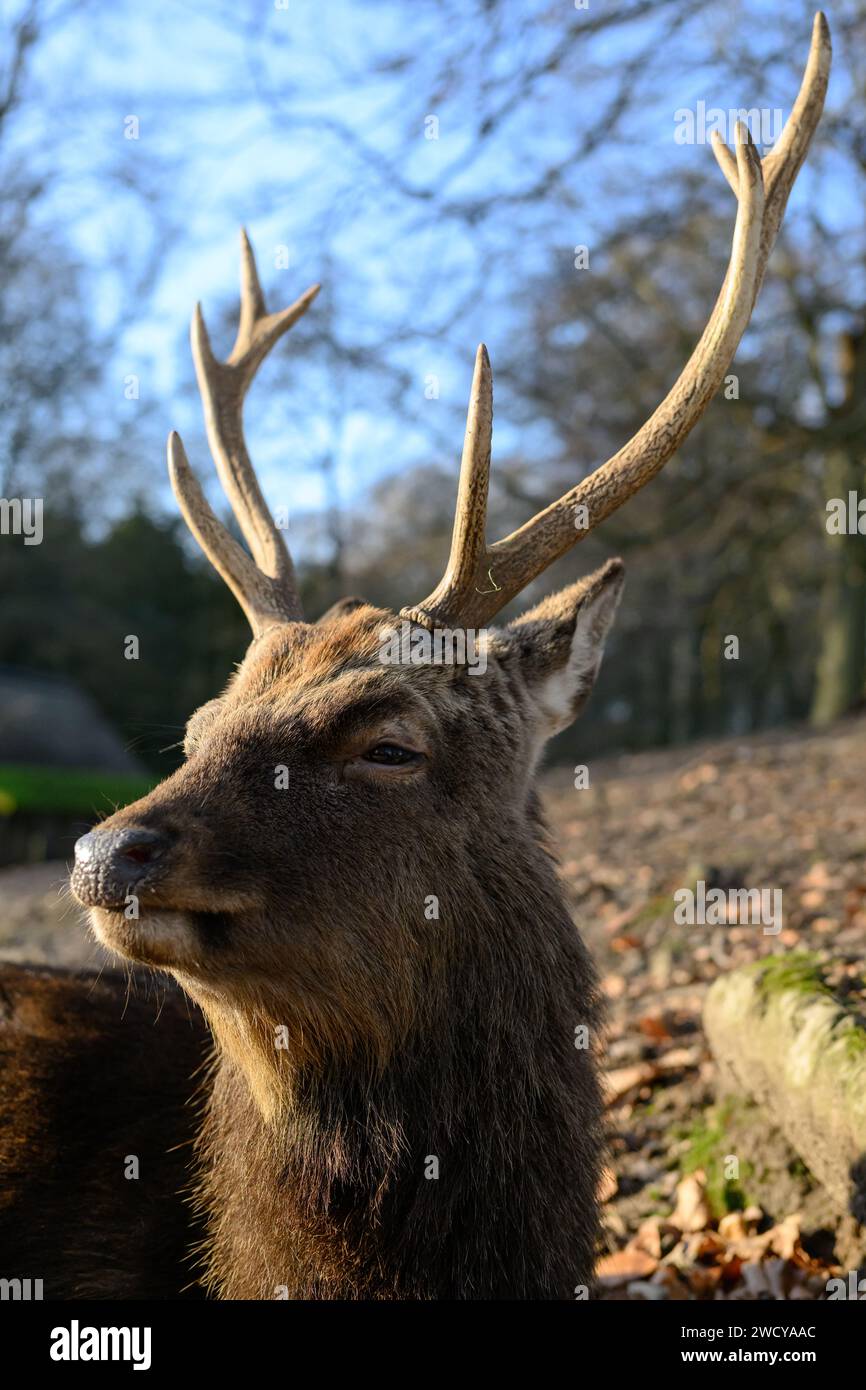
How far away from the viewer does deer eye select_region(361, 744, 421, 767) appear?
118 inches

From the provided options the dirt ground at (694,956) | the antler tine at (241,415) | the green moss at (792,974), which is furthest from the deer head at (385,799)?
the green moss at (792,974)

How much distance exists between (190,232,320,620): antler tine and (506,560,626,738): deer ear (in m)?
0.90

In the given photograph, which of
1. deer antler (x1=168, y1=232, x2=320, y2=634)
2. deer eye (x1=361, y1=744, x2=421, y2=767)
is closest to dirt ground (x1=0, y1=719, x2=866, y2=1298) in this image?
deer eye (x1=361, y1=744, x2=421, y2=767)

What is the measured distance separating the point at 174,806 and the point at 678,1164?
2.75 metres

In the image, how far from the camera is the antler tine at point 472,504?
325 centimetres

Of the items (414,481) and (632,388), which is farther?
(414,481)

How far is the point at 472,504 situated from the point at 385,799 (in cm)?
92

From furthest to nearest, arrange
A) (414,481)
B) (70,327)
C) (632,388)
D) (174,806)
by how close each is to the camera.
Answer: (414,481) → (70,327) → (632,388) → (174,806)

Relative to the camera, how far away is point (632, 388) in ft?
49.7

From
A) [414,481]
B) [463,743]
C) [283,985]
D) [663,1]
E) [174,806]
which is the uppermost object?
[414,481]

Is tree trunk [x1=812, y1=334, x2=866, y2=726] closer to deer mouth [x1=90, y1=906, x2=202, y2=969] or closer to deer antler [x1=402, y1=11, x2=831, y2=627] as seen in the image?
deer antler [x1=402, y1=11, x2=831, y2=627]

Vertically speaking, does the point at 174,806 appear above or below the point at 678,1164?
above
